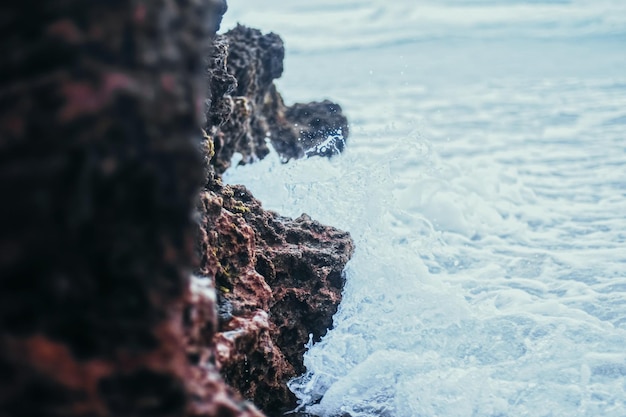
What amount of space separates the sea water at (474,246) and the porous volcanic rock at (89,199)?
2.46 meters

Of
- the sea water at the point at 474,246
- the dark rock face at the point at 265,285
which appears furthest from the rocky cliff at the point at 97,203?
the sea water at the point at 474,246

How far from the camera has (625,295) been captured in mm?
5551

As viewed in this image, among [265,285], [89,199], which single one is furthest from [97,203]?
[265,285]

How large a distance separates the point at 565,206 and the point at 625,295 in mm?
3204

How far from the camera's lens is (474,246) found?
24.1 ft

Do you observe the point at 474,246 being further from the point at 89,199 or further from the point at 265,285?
the point at 89,199

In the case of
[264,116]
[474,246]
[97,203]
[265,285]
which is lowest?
[97,203]

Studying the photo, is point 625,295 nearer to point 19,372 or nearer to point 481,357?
point 481,357

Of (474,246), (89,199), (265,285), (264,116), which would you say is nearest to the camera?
(89,199)

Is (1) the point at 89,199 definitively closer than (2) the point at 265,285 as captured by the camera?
Yes

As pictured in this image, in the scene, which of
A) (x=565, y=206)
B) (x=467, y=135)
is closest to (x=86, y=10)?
(x=565, y=206)

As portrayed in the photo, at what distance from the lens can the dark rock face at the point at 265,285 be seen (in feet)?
9.70

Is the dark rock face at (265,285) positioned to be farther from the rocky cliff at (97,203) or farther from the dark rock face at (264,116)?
the dark rock face at (264,116)

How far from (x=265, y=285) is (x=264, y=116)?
16.8 feet
